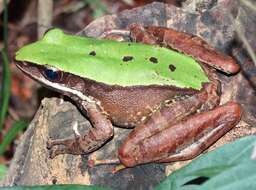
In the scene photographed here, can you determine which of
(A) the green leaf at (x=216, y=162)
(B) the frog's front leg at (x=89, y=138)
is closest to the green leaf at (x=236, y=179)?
(A) the green leaf at (x=216, y=162)

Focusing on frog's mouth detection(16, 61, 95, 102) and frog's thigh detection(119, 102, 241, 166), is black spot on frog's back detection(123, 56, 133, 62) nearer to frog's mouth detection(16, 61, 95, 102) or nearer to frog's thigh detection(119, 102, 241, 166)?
frog's mouth detection(16, 61, 95, 102)

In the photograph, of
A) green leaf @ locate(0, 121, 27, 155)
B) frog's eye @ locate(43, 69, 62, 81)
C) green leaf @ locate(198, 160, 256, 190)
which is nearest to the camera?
green leaf @ locate(198, 160, 256, 190)

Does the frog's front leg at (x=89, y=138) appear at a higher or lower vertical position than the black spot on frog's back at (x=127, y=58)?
lower

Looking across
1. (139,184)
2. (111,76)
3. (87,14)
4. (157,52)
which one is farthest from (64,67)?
(87,14)

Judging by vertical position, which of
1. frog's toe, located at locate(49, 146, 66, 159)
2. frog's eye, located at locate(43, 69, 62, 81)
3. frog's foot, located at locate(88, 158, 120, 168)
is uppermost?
frog's eye, located at locate(43, 69, 62, 81)

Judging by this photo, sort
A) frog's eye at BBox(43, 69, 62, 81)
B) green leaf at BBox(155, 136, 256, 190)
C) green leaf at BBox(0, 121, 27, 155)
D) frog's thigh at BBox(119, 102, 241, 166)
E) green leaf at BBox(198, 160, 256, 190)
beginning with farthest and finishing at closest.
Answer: green leaf at BBox(0, 121, 27, 155), frog's eye at BBox(43, 69, 62, 81), frog's thigh at BBox(119, 102, 241, 166), green leaf at BBox(155, 136, 256, 190), green leaf at BBox(198, 160, 256, 190)

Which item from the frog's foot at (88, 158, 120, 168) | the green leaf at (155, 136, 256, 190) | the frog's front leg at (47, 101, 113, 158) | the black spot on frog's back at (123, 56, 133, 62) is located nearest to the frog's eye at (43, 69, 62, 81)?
the frog's front leg at (47, 101, 113, 158)

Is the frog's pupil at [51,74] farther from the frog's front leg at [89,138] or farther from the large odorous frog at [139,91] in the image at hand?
the frog's front leg at [89,138]

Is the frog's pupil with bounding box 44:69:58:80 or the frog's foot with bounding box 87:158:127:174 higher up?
the frog's pupil with bounding box 44:69:58:80
